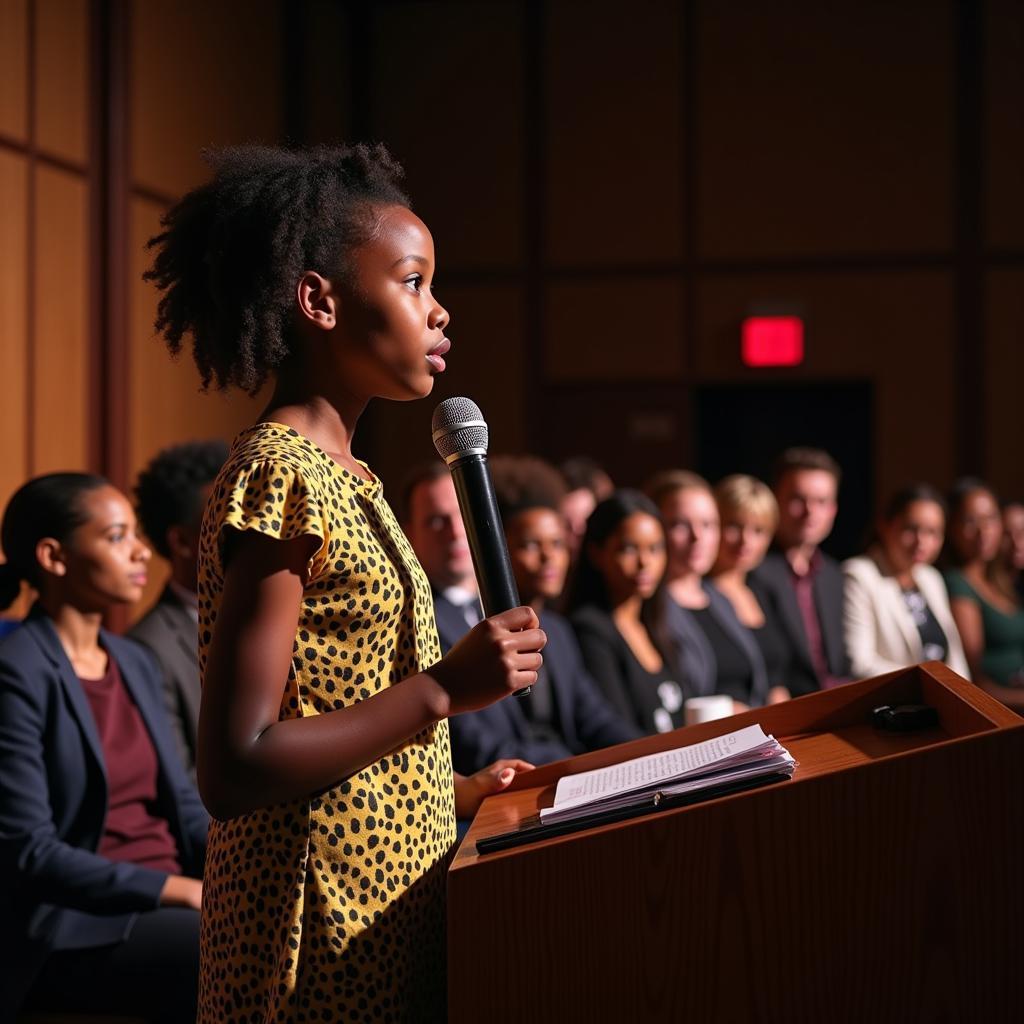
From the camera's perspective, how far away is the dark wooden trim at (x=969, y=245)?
740 centimetres

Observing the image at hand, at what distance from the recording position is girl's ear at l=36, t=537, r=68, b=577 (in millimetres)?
2389

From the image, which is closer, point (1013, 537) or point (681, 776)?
point (681, 776)

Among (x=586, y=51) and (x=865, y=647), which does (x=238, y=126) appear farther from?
(x=865, y=647)

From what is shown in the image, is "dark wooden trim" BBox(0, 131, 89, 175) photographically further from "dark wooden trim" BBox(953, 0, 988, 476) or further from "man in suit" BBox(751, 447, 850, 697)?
"dark wooden trim" BBox(953, 0, 988, 476)

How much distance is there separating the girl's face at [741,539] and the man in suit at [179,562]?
190 cm

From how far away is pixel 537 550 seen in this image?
3375 mm

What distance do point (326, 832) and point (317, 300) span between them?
47 cm

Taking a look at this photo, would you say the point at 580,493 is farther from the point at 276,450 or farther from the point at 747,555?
the point at 276,450

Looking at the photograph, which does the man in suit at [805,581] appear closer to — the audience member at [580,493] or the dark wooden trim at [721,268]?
the audience member at [580,493]

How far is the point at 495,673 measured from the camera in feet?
3.68

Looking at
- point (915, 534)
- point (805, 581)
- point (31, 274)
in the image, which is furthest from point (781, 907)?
point (31, 274)

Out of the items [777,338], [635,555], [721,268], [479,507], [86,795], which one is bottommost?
[86,795]

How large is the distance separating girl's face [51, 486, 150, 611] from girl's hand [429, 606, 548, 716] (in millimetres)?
1373

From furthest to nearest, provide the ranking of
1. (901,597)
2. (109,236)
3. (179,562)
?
(109,236) < (901,597) < (179,562)
